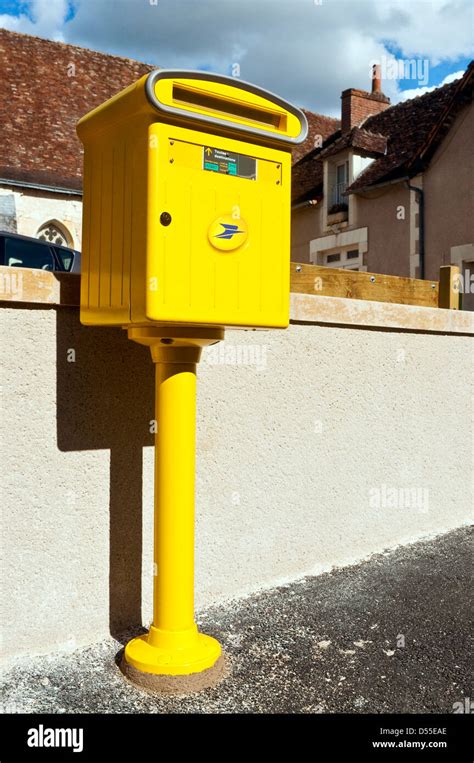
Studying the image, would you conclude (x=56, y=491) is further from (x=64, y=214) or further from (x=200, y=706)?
(x=64, y=214)

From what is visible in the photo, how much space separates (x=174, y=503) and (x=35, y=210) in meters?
19.6

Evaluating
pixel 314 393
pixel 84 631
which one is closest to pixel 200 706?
pixel 84 631

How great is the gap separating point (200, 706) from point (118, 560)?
0.90m

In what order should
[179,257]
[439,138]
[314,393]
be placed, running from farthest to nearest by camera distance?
[439,138]
[314,393]
[179,257]

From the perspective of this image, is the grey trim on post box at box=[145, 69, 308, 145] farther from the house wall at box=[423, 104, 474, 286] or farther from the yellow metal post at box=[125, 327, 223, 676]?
the house wall at box=[423, 104, 474, 286]

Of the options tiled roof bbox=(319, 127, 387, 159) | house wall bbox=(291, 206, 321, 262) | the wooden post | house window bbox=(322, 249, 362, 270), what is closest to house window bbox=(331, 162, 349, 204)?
tiled roof bbox=(319, 127, 387, 159)

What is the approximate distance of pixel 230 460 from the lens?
412 cm

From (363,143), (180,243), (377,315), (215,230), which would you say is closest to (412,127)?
(363,143)

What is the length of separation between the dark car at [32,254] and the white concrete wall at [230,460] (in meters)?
4.31

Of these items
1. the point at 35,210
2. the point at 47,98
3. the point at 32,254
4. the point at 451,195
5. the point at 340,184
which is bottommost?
the point at 32,254

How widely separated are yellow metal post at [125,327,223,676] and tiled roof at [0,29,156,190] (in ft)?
62.3

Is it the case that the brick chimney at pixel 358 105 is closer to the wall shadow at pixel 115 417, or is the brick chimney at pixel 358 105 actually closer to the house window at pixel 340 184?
the house window at pixel 340 184

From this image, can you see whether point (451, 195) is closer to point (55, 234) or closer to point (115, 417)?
point (55, 234)

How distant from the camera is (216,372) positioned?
405 centimetres
